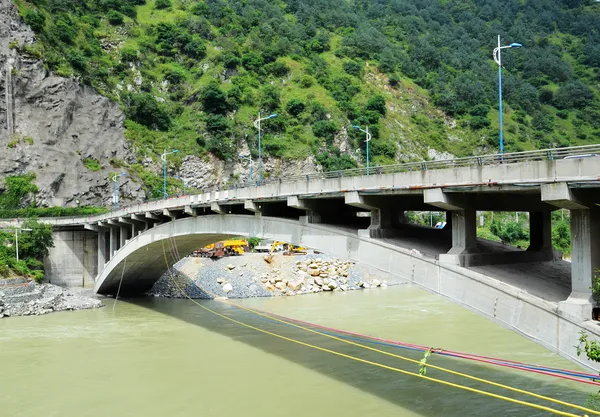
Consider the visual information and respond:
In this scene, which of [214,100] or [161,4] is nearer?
[214,100]

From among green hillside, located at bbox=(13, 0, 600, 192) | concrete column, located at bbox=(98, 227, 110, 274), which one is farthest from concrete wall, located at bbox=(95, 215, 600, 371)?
green hillside, located at bbox=(13, 0, 600, 192)

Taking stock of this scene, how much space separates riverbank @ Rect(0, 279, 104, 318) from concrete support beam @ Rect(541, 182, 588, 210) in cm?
3267

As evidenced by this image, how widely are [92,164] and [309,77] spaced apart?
4177cm

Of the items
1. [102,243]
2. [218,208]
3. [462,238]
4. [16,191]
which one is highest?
[16,191]

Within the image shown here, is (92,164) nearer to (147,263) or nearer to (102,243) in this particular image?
(102,243)

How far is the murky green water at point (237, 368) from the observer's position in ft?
56.5

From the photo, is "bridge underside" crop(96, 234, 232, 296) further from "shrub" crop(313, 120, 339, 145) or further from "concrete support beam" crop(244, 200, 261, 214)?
"shrub" crop(313, 120, 339, 145)

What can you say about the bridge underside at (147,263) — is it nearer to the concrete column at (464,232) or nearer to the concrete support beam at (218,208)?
the concrete support beam at (218,208)

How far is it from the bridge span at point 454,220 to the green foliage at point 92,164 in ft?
117

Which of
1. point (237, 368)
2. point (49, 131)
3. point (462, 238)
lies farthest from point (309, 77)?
point (462, 238)

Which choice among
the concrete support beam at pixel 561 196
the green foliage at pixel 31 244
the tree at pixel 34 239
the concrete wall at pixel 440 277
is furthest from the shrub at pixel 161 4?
the concrete support beam at pixel 561 196

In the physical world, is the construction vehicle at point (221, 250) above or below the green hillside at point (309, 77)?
below

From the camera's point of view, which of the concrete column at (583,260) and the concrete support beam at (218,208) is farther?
the concrete support beam at (218,208)

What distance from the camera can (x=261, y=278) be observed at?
4803cm
